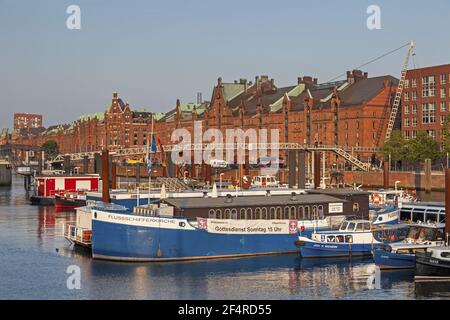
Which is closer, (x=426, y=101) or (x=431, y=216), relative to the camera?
(x=431, y=216)

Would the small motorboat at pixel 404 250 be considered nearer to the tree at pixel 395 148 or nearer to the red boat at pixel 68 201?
the red boat at pixel 68 201

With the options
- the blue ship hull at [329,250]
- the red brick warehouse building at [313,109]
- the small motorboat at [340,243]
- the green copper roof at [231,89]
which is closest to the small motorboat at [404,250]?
the small motorboat at [340,243]

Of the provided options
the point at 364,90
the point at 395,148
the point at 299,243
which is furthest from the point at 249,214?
the point at 364,90

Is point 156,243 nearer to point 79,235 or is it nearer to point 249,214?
point 249,214

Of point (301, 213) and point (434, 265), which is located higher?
point (301, 213)

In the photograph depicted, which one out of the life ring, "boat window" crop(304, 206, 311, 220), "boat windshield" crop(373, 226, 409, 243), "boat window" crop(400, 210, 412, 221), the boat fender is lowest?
the boat fender

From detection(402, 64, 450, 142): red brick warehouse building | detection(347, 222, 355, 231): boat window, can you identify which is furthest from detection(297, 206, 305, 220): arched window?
detection(402, 64, 450, 142): red brick warehouse building

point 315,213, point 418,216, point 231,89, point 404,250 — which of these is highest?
point 231,89

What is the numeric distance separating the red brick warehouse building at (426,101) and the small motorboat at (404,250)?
82668 mm

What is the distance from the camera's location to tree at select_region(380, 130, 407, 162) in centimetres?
12950

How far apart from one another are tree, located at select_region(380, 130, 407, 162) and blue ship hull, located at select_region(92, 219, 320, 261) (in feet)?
272

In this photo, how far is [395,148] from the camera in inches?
5128

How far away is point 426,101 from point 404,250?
3577 inches

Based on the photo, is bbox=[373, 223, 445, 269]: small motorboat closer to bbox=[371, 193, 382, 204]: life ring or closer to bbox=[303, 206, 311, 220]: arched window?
bbox=[303, 206, 311, 220]: arched window
